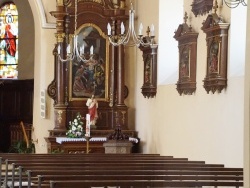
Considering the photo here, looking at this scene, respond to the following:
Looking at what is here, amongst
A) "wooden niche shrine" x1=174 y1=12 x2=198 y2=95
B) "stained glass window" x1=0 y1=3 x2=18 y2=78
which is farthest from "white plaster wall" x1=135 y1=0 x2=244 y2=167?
"stained glass window" x1=0 y1=3 x2=18 y2=78

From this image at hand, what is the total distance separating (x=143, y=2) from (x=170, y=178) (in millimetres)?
9123

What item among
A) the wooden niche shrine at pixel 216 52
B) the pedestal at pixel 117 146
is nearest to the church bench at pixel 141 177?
the wooden niche shrine at pixel 216 52

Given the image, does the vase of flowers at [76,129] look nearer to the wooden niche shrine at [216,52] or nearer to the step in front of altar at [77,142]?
the step in front of altar at [77,142]

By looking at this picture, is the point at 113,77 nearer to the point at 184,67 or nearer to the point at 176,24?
the point at 176,24

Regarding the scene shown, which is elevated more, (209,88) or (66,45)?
(66,45)

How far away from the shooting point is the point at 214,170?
8.26m

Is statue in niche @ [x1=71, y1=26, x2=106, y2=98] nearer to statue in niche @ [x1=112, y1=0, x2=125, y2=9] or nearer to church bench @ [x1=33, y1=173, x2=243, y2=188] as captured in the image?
statue in niche @ [x1=112, y1=0, x2=125, y2=9]

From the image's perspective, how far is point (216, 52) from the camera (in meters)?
10.7

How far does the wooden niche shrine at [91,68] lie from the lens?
15883 mm

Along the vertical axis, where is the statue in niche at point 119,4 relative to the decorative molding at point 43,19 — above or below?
above

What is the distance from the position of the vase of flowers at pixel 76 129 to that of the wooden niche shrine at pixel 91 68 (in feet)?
1.09

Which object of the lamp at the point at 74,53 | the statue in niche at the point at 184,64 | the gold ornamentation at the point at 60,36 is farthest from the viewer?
the gold ornamentation at the point at 60,36

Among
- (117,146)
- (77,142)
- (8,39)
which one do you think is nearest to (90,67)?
(77,142)

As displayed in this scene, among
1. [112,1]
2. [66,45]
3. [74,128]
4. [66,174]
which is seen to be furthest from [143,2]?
[66,174]
